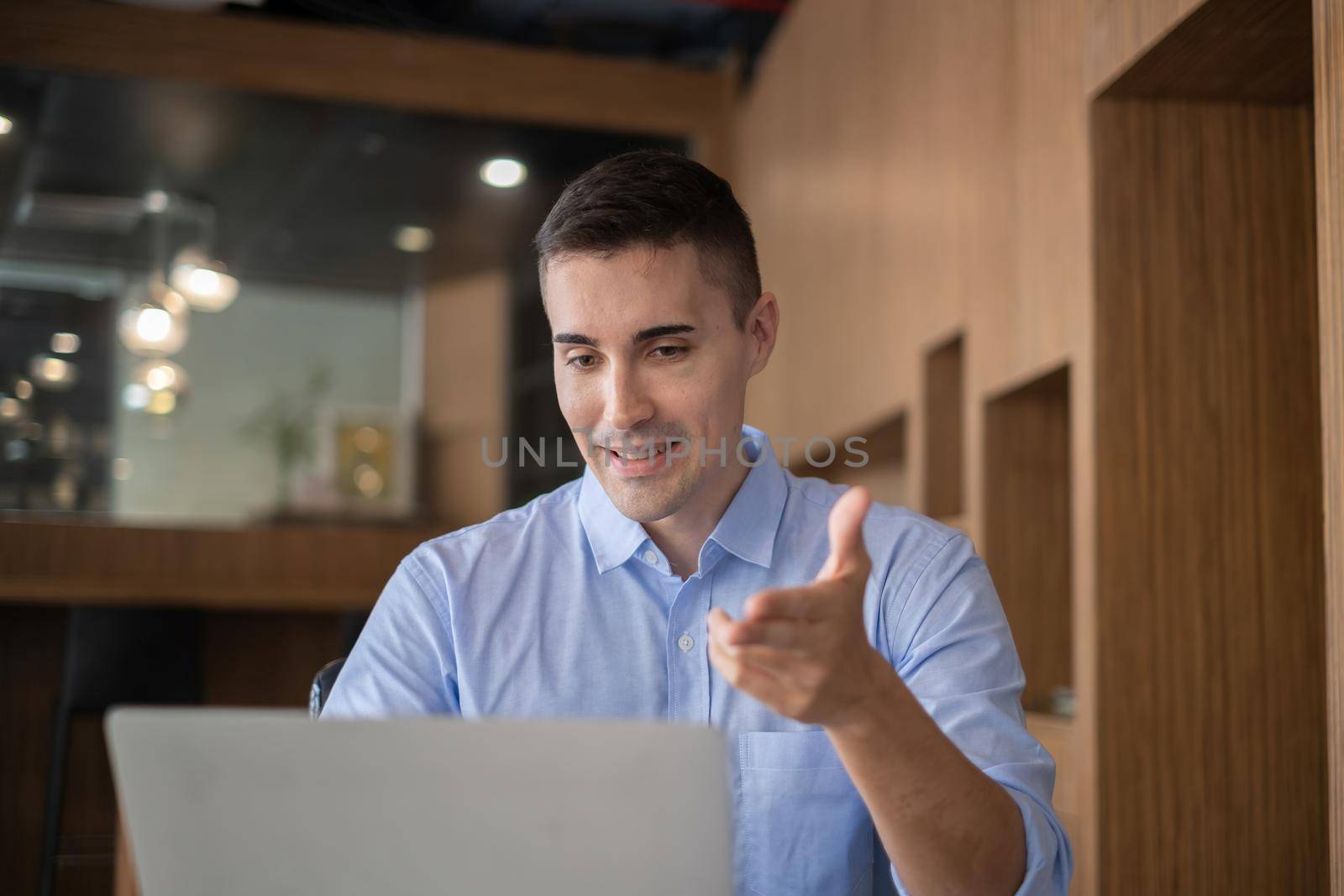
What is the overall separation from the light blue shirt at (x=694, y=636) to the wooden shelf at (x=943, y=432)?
150 centimetres

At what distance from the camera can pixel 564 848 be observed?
0.60m

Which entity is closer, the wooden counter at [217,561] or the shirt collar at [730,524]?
the shirt collar at [730,524]

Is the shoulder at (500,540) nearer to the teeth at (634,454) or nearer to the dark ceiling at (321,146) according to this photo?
the teeth at (634,454)

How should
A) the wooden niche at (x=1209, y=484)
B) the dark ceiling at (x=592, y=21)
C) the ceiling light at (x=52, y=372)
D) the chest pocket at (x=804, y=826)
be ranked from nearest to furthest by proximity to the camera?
1. the chest pocket at (x=804, y=826)
2. the wooden niche at (x=1209, y=484)
3. the dark ceiling at (x=592, y=21)
4. the ceiling light at (x=52, y=372)

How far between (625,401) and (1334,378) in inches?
27.9

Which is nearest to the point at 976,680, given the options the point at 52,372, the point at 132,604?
the point at 132,604

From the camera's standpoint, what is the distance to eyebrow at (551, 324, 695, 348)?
42.6 inches

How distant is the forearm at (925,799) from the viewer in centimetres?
73

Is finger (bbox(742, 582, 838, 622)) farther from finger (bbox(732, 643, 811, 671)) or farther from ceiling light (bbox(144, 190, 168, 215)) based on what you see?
ceiling light (bbox(144, 190, 168, 215))

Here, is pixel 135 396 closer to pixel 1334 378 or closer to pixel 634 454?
pixel 634 454

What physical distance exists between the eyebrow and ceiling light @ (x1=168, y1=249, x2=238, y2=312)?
452 cm

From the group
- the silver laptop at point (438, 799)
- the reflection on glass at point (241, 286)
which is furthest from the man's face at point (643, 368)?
the reflection on glass at point (241, 286)

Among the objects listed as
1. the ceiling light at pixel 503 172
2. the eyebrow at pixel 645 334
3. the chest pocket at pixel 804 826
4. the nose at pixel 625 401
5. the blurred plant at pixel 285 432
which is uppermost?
the ceiling light at pixel 503 172

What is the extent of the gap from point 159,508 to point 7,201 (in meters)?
1.79
